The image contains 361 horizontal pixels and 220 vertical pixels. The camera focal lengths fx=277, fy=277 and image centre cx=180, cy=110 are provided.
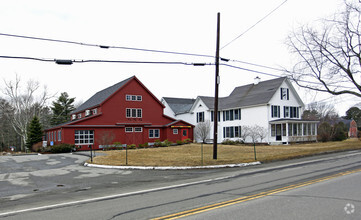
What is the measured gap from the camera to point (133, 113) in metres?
36.7

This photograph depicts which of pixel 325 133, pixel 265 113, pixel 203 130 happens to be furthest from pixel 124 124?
pixel 325 133

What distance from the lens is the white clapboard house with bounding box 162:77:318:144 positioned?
112 feet

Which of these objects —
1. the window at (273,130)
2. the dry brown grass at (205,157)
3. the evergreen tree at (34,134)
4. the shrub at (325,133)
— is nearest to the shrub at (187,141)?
the window at (273,130)

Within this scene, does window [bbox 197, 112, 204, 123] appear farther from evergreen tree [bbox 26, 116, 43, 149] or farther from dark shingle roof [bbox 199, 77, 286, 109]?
evergreen tree [bbox 26, 116, 43, 149]

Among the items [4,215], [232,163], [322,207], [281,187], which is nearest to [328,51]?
[232,163]

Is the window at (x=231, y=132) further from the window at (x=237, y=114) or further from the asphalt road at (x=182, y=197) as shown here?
the asphalt road at (x=182, y=197)

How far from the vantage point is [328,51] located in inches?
997

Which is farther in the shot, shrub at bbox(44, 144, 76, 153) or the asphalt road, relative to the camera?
shrub at bbox(44, 144, 76, 153)

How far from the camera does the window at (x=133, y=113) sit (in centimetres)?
3624

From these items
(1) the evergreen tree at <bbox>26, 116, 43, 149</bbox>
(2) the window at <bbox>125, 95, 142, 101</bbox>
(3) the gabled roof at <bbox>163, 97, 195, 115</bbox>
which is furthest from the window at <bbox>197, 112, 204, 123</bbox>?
(1) the evergreen tree at <bbox>26, 116, 43, 149</bbox>

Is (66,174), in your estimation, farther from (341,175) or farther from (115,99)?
(115,99)

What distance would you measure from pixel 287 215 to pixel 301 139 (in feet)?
105

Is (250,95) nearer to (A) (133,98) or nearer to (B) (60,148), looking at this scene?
(A) (133,98)

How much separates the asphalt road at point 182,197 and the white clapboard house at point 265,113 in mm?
23038
